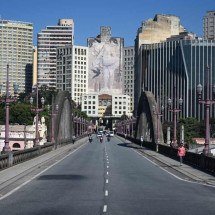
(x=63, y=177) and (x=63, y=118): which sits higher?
A: (x=63, y=118)

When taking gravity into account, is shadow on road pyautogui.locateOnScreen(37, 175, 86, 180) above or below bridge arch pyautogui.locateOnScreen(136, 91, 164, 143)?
below

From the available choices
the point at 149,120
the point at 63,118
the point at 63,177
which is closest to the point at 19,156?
the point at 63,177

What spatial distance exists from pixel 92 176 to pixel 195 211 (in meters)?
15.7

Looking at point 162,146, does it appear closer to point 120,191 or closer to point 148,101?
point 148,101

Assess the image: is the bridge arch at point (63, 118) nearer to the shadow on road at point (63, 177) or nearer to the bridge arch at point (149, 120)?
the bridge arch at point (149, 120)

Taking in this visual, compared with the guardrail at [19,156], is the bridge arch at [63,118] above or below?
above

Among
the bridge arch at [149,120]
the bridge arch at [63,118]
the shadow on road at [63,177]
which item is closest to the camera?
the shadow on road at [63,177]

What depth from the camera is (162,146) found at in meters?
68.7

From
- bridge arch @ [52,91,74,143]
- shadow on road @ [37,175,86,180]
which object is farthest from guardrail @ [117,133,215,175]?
bridge arch @ [52,91,74,143]

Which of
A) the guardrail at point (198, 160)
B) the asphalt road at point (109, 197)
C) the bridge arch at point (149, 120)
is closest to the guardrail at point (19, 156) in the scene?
the asphalt road at point (109, 197)

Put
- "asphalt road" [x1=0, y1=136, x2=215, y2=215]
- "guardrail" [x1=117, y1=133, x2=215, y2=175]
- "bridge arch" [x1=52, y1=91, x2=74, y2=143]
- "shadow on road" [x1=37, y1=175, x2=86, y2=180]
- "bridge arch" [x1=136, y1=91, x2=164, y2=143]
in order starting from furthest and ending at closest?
"bridge arch" [x1=52, y1=91, x2=74, y2=143] → "bridge arch" [x1=136, y1=91, x2=164, y2=143] → "guardrail" [x1=117, y1=133, x2=215, y2=175] → "shadow on road" [x1=37, y1=175, x2=86, y2=180] → "asphalt road" [x1=0, y1=136, x2=215, y2=215]

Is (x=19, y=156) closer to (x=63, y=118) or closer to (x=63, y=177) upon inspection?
(x=63, y=177)

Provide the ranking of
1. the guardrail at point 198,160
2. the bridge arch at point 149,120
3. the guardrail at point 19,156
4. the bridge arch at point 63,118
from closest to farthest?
the guardrail at point 198,160
the guardrail at point 19,156
the bridge arch at point 149,120
the bridge arch at point 63,118

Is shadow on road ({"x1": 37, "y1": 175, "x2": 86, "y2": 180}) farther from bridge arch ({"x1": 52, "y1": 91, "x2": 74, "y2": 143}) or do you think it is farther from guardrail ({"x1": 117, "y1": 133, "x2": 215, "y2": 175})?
bridge arch ({"x1": 52, "y1": 91, "x2": 74, "y2": 143})
